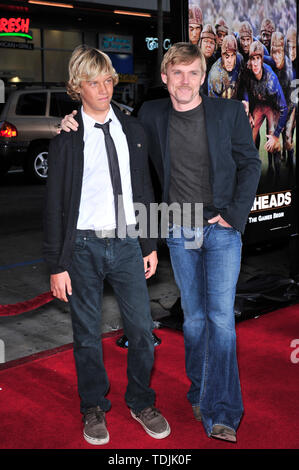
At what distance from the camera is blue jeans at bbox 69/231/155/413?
11.4 ft

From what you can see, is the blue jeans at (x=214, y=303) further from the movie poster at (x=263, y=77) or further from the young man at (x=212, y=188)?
the movie poster at (x=263, y=77)

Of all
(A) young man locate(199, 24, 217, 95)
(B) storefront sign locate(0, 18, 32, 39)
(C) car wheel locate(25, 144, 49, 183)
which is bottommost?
(C) car wheel locate(25, 144, 49, 183)

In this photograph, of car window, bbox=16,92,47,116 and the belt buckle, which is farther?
car window, bbox=16,92,47,116

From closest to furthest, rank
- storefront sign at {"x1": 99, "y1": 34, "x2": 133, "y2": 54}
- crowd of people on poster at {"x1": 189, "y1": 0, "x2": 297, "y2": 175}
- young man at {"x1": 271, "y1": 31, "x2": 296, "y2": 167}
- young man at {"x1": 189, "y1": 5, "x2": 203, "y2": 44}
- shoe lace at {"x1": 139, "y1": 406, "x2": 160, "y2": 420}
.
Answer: shoe lace at {"x1": 139, "y1": 406, "x2": 160, "y2": 420}, young man at {"x1": 189, "y1": 5, "x2": 203, "y2": 44}, crowd of people on poster at {"x1": 189, "y1": 0, "x2": 297, "y2": 175}, young man at {"x1": 271, "y1": 31, "x2": 296, "y2": 167}, storefront sign at {"x1": 99, "y1": 34, "x2": 133, "y2": 54}

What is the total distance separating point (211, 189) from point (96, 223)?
2.08ft

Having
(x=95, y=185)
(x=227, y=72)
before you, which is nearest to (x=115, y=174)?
(x=95, y=185)

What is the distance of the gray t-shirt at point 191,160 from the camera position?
3.53 metres

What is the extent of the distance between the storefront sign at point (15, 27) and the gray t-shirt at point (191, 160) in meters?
22.6

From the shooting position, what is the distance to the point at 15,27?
24906mm

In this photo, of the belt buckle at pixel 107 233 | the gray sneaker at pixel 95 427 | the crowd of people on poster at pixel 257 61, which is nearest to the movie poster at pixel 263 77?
the crowd of people on poster at pixel 257 61

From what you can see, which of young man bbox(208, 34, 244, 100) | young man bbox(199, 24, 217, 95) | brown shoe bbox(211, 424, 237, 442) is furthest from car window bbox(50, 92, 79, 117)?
brown shoe bbox(211, 424, 237, 442)

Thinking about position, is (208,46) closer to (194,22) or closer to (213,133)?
(194,22)

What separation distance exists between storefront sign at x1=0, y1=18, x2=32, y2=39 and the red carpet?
21460 millimetres

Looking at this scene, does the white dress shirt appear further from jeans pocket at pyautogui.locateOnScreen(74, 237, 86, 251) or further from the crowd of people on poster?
the crowd of people on poster
